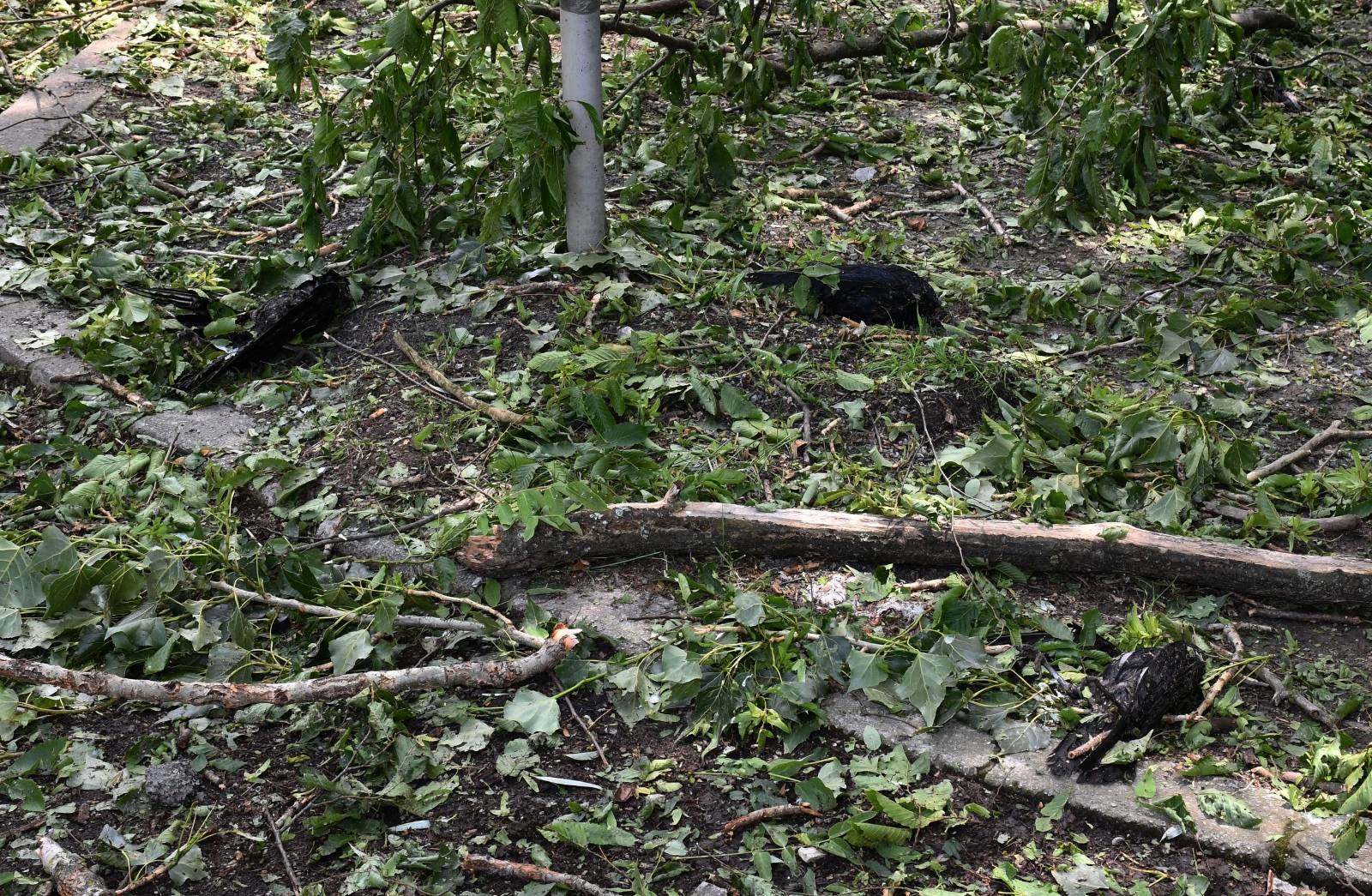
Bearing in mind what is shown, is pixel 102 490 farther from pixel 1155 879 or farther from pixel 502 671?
pixel 1155 879

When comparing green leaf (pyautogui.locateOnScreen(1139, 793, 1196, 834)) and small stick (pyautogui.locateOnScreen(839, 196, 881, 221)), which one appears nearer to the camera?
green leaf (pyautogui.locateOnScreen(1139, 793, 1196, 834))

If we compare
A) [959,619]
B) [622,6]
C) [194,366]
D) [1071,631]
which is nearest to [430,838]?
[959,619]

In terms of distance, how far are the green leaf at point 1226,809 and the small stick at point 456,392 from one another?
1.94 metres

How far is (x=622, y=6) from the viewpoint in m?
4.36

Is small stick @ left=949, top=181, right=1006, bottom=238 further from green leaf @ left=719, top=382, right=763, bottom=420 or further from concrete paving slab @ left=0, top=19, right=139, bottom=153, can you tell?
concrete paving slab @ left=0, top=19, right=139, bottom=153

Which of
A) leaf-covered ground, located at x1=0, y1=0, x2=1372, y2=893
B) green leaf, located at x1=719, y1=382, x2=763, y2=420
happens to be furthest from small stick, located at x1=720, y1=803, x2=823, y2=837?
green leaf, located at x1=719, y1=382, x2=763, y2=420

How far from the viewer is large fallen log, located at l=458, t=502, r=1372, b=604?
9.30 ft

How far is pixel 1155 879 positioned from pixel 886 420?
154 cm

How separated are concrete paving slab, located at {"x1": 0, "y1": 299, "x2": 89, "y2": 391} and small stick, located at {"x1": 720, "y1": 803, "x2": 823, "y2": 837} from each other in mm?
2746

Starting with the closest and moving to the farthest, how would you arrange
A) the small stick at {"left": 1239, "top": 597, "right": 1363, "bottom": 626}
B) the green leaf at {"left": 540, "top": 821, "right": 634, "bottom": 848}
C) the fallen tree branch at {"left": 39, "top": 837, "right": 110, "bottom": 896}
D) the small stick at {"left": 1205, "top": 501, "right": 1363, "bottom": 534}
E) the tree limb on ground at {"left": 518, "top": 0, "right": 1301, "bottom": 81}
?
the fallen tree branch at {"left": 39, "top": 837, "right": 110, "bottom": 896}, the green leaf at {"left": 540, "top": 821, "right": 634, "bottom": 848}, the small stick at {"left": 1239, "top": 597, "right": 1363, "bottom": 626}, the small stick at {"left": 1205, "top": 501, "right": 1363, "bottom": 534}, the tree limb on ground at {"left": 518, "top": 0, "right": 1301, "bottom": 81}

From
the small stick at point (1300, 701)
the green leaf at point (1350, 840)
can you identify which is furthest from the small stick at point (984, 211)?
the green leaf at point (1350, 840)

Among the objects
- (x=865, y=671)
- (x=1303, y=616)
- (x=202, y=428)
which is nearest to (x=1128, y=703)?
(x=865, y=671)

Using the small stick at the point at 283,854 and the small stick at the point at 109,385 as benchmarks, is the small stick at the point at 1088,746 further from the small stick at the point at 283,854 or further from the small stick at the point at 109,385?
the small stick at the point at 109,385

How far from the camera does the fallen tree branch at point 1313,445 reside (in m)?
3.27
